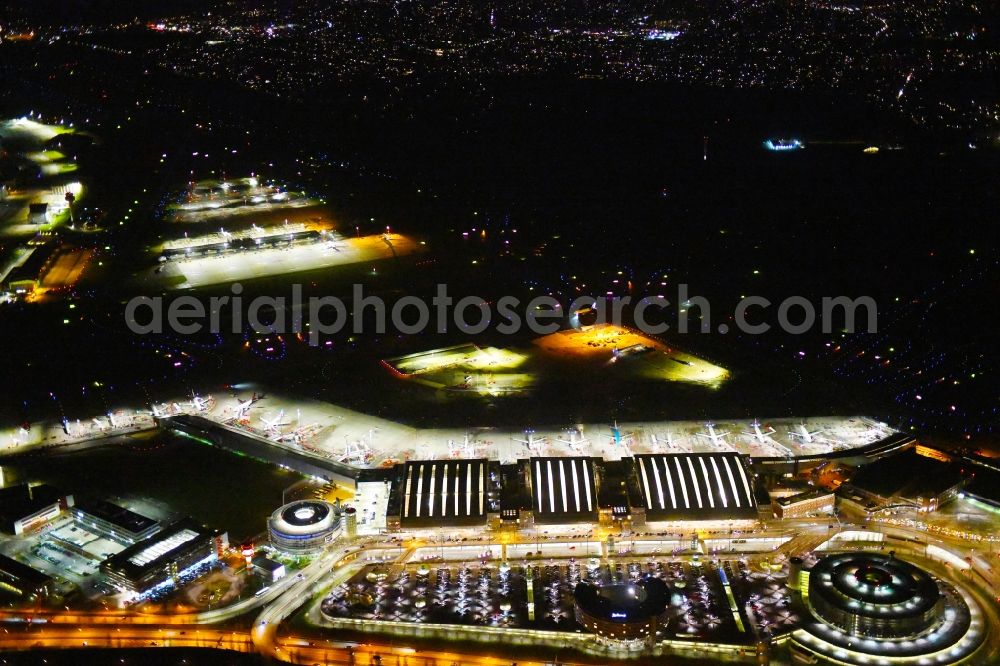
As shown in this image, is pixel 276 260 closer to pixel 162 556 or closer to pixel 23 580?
pixel 162 556

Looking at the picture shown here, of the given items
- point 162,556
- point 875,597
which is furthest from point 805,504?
point 162,556

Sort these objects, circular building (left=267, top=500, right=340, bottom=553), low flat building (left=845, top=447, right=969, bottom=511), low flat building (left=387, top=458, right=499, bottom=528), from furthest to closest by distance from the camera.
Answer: low flat building (left=845, top=447, right=969, bottom=511) → low flat building (left=387, top=458, right=499, bottom=528) → circular building (left=267, top=500, right=340, bottom=553)

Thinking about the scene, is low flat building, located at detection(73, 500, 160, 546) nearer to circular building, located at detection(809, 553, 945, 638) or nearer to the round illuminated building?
the round illuminated building

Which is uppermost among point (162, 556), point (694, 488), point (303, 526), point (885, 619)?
point (694, 488)

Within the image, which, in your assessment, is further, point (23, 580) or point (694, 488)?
Answer: point (694, 488)

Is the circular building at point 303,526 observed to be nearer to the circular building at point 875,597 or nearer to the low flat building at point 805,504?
the low flat building at point 805,504

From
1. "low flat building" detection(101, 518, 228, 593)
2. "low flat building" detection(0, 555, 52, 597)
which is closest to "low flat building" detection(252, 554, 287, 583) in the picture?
"low flat building" detection(101, 518, 228, 593)

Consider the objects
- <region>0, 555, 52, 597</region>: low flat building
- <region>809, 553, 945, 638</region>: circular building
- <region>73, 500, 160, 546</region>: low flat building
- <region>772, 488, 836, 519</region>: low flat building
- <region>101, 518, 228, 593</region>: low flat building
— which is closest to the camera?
<region>809, 553, 945, 638</region>: circular building
